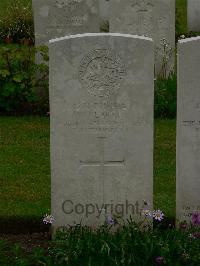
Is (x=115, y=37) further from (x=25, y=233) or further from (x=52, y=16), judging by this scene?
(x=52, y=16)

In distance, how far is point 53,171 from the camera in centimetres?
660

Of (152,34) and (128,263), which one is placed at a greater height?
(152,34)

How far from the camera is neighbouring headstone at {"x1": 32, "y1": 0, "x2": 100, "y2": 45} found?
37.4ft

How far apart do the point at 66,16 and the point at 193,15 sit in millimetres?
6264

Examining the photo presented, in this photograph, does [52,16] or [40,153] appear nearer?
[40,153]

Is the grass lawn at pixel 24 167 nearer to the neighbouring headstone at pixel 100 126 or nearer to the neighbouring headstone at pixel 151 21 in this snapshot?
the neighbouring headstone at pixel 100 126

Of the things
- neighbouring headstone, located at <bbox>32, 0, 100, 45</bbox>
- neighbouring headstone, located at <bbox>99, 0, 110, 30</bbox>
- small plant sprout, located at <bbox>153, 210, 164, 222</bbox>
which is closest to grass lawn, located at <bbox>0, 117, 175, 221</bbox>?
small plant sprout, located at <bbox>153, 210, 164, 222</bbox>

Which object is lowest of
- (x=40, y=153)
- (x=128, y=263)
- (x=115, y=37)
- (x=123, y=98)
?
(x=128, y=263)

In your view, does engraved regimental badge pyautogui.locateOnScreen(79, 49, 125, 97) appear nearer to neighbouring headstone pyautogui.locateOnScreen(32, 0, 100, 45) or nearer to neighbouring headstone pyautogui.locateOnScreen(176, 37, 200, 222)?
neighbouring headstone pyautogui.locateOnScreen(176, 37, 200, 222)

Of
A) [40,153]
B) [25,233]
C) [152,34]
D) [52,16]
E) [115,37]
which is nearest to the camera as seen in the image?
[115,37]

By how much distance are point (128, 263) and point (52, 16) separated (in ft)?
20.2

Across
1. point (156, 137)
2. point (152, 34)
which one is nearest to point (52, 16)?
point (152, 34)

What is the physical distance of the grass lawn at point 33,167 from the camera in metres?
7.48

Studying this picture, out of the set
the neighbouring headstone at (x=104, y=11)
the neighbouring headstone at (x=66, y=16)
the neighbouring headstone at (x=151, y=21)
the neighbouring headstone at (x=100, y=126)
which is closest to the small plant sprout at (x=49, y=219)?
the neighbouring headstone at (x=100, y=126)
